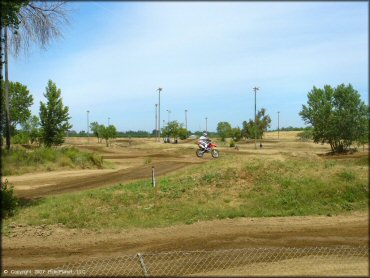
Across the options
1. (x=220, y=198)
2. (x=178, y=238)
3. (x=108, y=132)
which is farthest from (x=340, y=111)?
(x=108, y=132)

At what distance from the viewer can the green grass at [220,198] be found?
42.2ft

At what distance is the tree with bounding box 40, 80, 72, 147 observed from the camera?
39094 millimetres

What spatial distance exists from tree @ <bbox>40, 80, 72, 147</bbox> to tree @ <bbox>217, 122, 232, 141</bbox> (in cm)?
3636

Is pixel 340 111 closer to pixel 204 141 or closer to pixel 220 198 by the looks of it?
pixel 204 141

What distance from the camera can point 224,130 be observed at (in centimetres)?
7162

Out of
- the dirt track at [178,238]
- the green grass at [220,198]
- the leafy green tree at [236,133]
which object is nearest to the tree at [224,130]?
the leafy green tree at [236,133]

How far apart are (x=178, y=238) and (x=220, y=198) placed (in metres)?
4.49

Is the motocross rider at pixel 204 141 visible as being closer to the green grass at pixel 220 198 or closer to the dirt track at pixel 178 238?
the green grass at pixel 220 198

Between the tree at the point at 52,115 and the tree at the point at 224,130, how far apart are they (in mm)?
36357

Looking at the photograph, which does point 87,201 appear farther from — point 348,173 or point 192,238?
point 348,173

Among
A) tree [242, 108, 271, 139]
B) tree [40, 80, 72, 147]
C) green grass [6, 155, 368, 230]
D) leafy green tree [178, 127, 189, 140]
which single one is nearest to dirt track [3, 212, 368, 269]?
green grass [6, 155, 368, 230]

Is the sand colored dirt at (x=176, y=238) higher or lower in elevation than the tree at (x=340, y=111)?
lower

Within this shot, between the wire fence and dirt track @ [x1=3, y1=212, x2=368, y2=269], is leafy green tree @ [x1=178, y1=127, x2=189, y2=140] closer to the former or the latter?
dirt track @ [x1=3, y1=212, x2=368, y2=269]

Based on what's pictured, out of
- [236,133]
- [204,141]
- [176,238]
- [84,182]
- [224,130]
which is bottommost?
[176,238]
